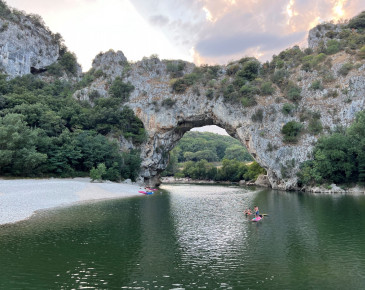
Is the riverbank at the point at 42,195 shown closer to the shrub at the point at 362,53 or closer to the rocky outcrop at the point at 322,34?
the shrub at the point at 362,53

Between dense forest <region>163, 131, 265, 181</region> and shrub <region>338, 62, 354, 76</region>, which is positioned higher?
shrub <region>338, 62, 354, 76</region>

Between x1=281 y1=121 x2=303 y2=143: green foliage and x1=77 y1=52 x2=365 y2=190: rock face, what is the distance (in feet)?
3.72

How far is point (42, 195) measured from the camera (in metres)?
34.7

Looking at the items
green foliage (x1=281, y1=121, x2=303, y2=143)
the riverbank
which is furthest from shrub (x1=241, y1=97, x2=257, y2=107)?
the riverbank

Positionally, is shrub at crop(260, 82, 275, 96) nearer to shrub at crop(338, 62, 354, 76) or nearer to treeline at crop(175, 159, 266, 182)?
shrub at crop(338, 62, 354, 76)

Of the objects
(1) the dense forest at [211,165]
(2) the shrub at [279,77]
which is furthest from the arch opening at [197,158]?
(2) the shrub at [279,77]

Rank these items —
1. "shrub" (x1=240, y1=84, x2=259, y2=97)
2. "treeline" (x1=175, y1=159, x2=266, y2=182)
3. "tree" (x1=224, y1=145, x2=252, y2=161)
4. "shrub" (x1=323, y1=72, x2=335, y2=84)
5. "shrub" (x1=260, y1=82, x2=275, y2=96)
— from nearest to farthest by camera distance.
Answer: "shrub" (x1=323, y1=72, x2=335, y2=84), "shrub" (x1=260, y1=82, x2=275, y2=96), "shrub" (x1=240, y1=84, x2=259, y2=97), "treeline" (x1=175, y1=159, x2=266, y2=182), "tree" (x1=224, y1=145, x2=252, y2=161)

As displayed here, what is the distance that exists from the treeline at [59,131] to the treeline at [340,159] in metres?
36.2

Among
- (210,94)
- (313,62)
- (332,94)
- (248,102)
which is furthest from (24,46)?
(332,94)

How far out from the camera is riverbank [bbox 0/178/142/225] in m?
26.1

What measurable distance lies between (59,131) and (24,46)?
109 ft

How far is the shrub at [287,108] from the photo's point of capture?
198 feet

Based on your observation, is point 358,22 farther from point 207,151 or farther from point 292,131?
point 207,151

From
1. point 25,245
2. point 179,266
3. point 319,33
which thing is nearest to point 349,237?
point 179,266
